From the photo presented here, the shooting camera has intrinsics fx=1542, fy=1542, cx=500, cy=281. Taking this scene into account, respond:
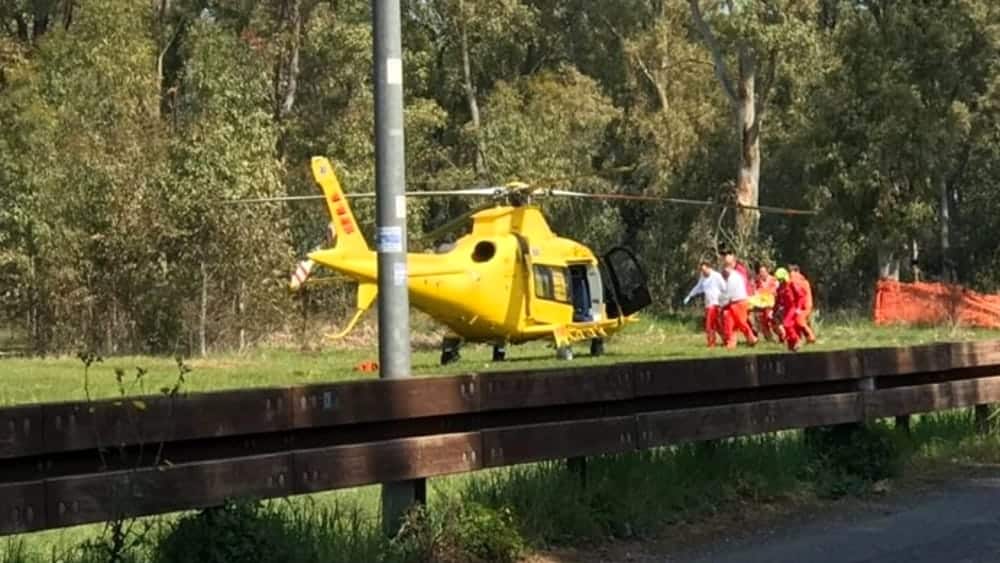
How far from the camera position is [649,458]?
10664mm

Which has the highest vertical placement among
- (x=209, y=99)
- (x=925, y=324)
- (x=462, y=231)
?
(x=209, y=99)

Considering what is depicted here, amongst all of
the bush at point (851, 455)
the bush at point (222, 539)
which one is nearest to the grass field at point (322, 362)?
the bush at point (851, 455)

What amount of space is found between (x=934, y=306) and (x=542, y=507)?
117ft

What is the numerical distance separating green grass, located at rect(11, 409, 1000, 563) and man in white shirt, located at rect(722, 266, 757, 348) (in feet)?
58.7

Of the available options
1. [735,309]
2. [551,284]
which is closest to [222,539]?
[551,284]

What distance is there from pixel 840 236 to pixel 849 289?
6.51 metres

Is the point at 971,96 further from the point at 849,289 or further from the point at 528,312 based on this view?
the point at 528,312

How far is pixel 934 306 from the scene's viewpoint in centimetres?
4325

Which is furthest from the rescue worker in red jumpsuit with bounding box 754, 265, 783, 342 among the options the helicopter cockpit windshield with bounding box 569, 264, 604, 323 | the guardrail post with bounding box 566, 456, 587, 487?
the guardrail post with bounding box 566, 456, 587, 487

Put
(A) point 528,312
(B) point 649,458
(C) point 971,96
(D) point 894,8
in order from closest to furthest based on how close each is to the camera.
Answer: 1. (B) point 649,458
2. (A) point 528,312
3. (D) point 894,8
4. (C) point 971,96

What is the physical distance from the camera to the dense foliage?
1515 inches

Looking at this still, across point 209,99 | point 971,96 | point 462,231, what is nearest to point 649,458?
point 209,99

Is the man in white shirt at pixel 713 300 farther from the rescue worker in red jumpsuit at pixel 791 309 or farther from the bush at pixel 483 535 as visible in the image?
the bush at pixel 483 535

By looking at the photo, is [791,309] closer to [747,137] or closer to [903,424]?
[903,424]
